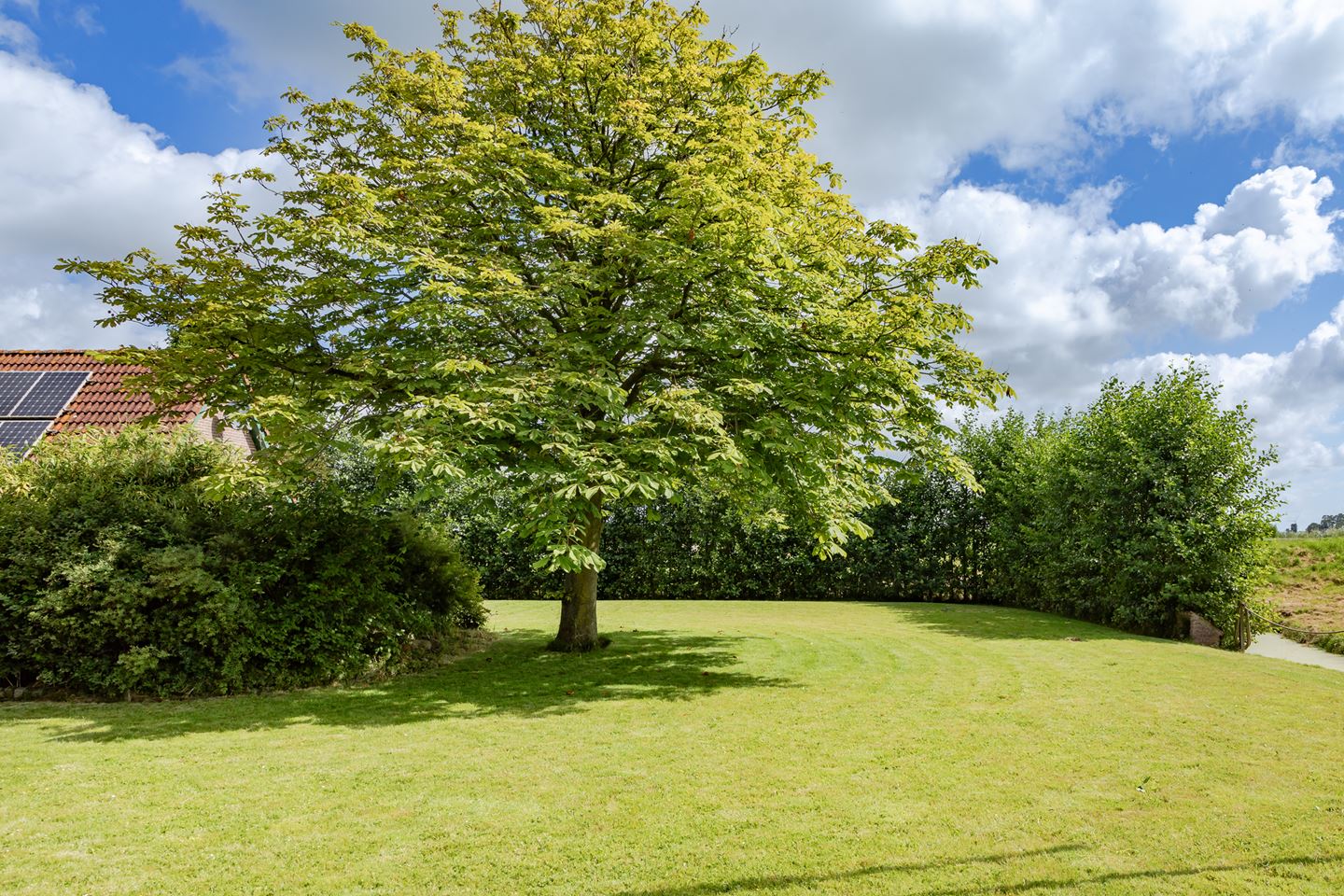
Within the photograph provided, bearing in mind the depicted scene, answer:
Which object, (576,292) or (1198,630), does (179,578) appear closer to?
(576,292)

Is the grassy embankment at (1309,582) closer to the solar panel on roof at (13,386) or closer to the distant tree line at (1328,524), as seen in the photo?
the distant tree line at (1328,524)

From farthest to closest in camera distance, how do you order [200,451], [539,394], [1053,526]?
[1053,526] < [200,451] < [539,394]

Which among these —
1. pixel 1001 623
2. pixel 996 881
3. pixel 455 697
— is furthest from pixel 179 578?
pixel 1001 623

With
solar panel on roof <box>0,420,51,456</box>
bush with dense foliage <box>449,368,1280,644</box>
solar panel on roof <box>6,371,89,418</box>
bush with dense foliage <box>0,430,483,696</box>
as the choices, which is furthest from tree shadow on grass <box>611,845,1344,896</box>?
solar panel on roof <box>6,371,89,418</box>

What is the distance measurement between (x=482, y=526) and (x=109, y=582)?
13.5m

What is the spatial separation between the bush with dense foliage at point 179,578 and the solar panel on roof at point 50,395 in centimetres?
769

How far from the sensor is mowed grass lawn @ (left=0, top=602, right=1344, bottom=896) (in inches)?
159

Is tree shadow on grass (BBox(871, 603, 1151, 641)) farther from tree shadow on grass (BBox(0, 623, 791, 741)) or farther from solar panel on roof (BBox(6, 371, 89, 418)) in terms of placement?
solar panel on roof (BBox(6, 371, 89, 418))

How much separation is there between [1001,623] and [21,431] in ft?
69.0

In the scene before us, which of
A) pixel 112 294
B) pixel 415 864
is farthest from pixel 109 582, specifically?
pixel 415 864

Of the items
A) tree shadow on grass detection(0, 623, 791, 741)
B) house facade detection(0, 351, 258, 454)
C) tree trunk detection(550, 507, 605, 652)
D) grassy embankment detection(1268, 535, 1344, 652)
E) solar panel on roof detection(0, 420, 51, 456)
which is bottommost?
tree shadow on grass detection(0, 623, 791, 741)

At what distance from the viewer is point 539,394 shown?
8.27m

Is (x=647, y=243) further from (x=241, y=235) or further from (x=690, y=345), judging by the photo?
(x=241, y=235)

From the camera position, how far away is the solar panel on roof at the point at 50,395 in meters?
16.1
